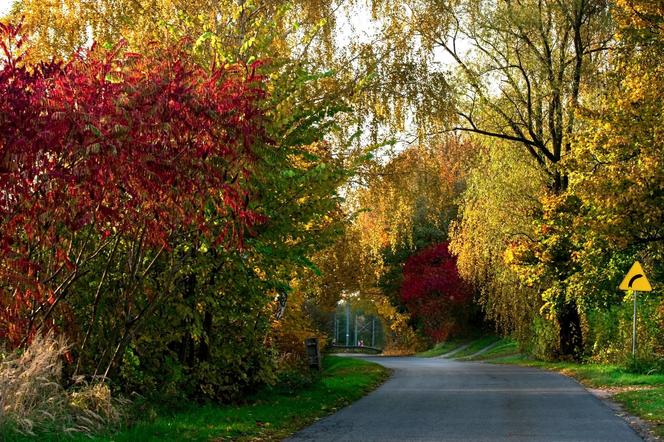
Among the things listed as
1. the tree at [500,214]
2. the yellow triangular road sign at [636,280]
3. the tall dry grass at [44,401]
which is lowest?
the tall dry grass at [44,401]

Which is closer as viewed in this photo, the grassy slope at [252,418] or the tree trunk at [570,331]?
the grassy slope at [252,418]

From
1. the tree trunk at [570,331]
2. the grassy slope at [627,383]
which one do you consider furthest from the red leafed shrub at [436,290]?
the tree trunk at [570,331]

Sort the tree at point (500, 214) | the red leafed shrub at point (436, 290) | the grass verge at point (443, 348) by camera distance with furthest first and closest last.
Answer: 1. the grass verge at point (443, 348)
2. the red leafed shrub at point (436, 290)
3. the tree at point (500, 214)

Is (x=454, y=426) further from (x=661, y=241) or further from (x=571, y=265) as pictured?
(x=571, y=265)

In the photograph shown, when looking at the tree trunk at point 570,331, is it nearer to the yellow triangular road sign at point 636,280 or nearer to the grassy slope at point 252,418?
the yellow triangular road sign at point 636,280

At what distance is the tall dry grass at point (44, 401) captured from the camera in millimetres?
8766

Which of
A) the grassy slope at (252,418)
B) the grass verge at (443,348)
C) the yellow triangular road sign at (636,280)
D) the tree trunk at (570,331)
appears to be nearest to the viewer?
the grassy slope at (252,418)

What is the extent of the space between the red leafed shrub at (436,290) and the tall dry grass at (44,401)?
133ft

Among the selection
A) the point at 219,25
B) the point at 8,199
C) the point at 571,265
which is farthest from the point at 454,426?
the point at 571,265

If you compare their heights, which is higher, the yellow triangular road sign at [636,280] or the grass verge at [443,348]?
the yellow triangular road sign at [636,280]

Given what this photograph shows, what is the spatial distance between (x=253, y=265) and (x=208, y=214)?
1.84m

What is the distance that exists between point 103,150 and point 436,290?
1753 inches

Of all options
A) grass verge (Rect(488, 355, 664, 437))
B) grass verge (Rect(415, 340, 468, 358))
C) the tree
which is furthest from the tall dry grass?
grass verge (Rect(415, 340, 468, 358))

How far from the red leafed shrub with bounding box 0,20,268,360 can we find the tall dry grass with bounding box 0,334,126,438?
1.56 ft
